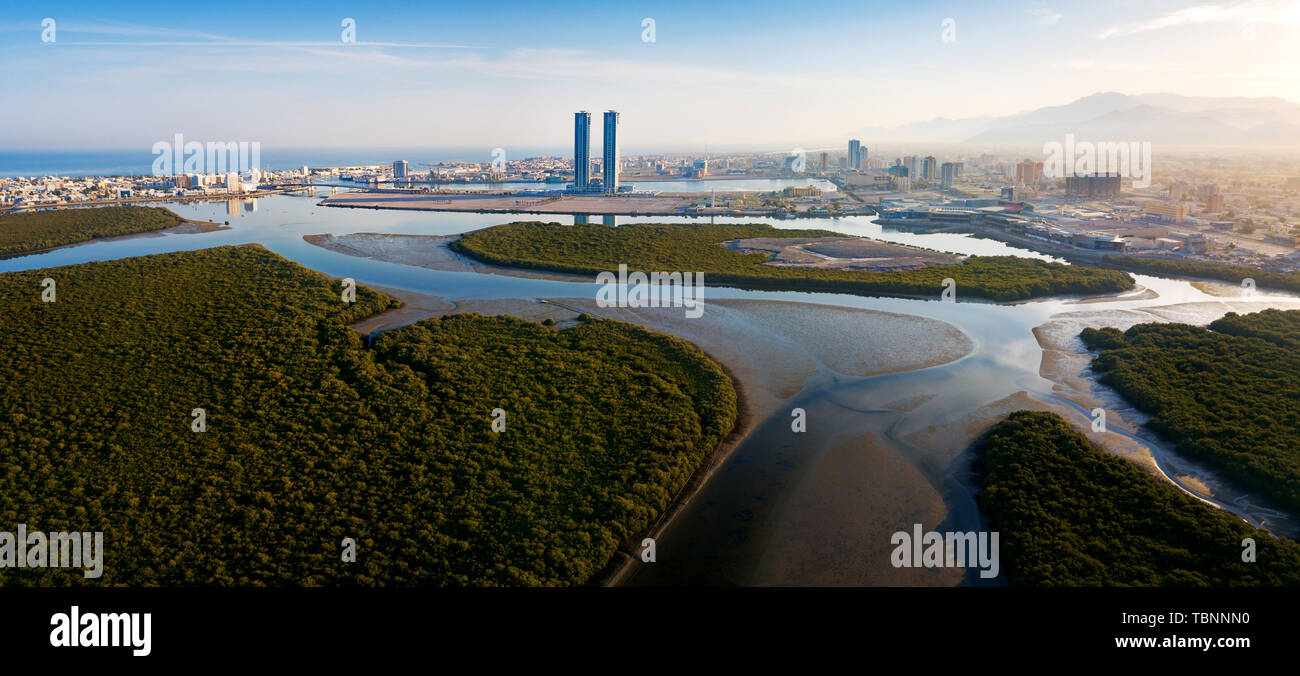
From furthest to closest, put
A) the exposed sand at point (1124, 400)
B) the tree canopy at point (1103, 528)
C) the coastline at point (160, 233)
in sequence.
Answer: the coastline at point (160, 233)
the exposed sand at point (1124, 400)
the tree canopy at point (1103, 528)

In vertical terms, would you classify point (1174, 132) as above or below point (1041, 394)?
above

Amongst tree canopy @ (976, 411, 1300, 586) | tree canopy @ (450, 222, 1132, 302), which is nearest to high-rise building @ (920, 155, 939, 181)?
tree canopy @ (450, 222, 1132, 302)

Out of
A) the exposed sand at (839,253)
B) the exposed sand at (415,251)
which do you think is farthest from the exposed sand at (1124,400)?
the exposed sand at (415,251)

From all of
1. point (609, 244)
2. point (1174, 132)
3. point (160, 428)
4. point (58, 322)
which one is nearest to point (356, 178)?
point (609, 244)

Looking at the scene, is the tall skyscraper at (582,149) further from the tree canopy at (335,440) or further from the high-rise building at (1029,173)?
the tree canopy at (335,440)

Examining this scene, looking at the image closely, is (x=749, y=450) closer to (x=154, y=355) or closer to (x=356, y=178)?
(x=154, y=355)

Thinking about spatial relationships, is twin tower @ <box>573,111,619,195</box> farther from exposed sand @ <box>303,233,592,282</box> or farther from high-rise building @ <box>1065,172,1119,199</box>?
high-rise building @ <box>1065,172,1119,199</box>

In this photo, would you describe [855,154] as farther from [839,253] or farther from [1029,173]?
[839,253]
